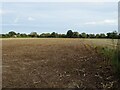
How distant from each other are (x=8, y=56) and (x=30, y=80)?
2.50 meters

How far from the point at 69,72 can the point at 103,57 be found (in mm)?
1326

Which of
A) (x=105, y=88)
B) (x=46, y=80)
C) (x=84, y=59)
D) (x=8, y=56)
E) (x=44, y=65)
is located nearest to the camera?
(x=105, y=88)

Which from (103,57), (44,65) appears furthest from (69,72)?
(103,57)

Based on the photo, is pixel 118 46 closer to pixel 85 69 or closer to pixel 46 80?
pixel 85 69

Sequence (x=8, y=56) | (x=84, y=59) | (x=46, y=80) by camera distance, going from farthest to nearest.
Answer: (x=8, y=56)
(x=84, y=59)
(x=46, y=80)

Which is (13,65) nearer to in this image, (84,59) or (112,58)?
(84,59)

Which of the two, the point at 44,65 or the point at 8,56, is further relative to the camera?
the point at 8,56

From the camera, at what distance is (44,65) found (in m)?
7.39

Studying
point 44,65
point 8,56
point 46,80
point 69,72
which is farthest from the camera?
point 8,56

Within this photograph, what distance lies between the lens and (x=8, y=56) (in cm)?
867

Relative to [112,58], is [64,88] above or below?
below

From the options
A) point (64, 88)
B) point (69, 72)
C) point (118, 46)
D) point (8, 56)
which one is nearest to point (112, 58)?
point (118, 46)

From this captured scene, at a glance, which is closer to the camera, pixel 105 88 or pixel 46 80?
pixel 105 88

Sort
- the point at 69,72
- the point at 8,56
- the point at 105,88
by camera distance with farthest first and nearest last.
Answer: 1. the point at 8,56
2. the point at 69,72
3. the point at 105,88
